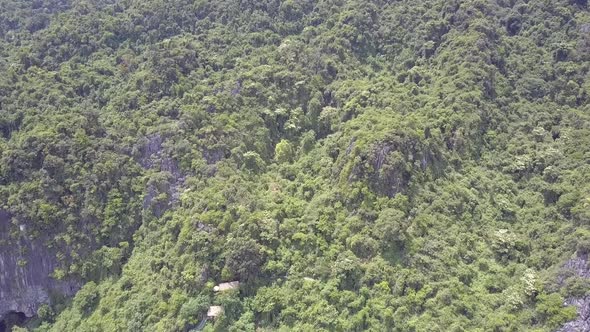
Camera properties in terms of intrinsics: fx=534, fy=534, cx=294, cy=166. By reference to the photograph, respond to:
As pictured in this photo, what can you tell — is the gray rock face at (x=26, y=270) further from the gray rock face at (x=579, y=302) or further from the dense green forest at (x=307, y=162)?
the gray rock face at (x=579, y=302)

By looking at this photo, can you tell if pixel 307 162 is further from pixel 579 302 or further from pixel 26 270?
pixel 26 270

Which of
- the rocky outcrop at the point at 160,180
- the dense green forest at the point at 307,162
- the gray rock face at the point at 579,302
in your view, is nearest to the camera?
the gray rock face at the point at 579,302

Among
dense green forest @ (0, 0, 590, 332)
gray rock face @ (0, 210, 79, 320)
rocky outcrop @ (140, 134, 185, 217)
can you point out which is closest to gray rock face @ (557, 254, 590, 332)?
dense green forest @ (0, 0, 590, 332)

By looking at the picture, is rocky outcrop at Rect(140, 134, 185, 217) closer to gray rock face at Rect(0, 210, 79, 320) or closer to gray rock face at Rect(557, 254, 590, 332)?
gray rock face at Rect(0, 210, 79, 320)

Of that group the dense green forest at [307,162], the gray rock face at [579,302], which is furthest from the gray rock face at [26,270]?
the gray rock face at [579,302]

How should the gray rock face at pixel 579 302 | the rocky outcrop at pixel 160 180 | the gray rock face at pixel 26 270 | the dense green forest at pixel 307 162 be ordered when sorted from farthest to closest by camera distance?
the gray rock face at pixel 26 270, the rocky outcrop at pixel 160 180, the dense green forest at pixel 307 162, the gray rock face at pixel 579 302

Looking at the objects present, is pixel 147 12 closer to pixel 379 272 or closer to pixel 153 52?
pixel 153 52

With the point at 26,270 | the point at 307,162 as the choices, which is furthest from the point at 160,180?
the point at 26,270
